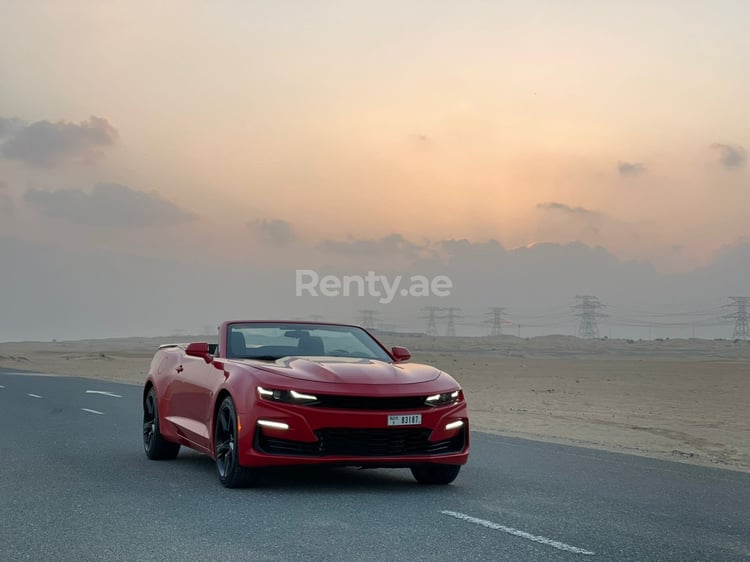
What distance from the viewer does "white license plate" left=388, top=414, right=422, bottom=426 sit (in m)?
8.80

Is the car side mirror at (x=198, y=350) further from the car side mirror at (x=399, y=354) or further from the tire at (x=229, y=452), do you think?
the car side mirror at (x=399, y=354)

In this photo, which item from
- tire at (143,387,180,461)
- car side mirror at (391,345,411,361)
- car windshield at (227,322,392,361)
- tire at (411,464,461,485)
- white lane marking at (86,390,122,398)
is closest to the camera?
tire at (411,464,461,485)

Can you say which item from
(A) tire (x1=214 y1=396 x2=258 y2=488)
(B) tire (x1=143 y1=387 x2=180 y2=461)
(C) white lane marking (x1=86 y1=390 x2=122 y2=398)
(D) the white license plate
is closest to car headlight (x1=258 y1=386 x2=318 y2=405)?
(A) tire (x1=214 y1=396 x2=258 y2=488)

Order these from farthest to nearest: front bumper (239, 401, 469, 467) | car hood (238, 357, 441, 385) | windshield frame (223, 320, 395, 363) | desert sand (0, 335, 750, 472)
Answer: desert sand (0, 335, 750, 472) → windshield frame (223, 320, 395, 363) → car hood (238, 357, 441, 385) → front bumper (239, 401, 469, 467)

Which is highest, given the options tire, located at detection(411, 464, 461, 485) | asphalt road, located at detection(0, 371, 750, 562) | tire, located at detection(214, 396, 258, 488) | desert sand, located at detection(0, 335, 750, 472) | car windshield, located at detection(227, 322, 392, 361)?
car windshield, located at detection(227, 322, 392, 361)

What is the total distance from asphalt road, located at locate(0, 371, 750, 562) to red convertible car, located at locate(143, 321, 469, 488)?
0.32 m

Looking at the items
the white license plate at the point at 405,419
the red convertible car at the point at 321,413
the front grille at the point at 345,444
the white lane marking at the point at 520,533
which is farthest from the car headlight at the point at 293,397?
the white lane marking at the point at 520,533

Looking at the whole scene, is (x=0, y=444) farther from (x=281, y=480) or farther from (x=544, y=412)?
(x=544, y=412)

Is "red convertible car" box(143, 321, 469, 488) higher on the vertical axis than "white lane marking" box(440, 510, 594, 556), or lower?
higher

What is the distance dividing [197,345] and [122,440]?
16.2ft

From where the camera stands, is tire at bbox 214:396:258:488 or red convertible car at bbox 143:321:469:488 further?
tire at bbox 214:396:258:488

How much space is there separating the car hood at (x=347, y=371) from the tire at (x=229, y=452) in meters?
0.50

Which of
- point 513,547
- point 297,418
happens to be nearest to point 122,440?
point 297,418

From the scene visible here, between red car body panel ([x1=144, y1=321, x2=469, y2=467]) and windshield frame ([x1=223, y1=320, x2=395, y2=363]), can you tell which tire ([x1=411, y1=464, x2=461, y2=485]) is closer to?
red car body panel ([x1=144, y1=321, x2=469, y2=467])
